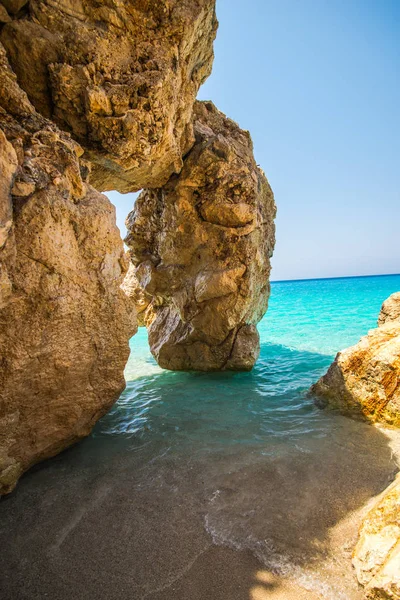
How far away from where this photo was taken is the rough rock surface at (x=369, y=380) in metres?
5.07

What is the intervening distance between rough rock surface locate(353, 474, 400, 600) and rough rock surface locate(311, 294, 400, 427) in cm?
258

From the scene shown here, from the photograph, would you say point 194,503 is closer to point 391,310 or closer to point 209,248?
point 209,248

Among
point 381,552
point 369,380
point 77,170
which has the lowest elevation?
point 381,552

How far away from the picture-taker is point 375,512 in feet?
9.12

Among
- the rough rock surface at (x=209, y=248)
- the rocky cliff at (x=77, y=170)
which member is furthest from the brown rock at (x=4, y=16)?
the rough rock surface at (x=209, y=248)

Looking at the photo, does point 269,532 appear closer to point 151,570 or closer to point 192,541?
point 192,541

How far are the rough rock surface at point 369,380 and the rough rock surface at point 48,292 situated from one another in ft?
13.9

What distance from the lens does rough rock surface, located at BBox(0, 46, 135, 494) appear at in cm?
342

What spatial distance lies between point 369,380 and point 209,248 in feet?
16.1

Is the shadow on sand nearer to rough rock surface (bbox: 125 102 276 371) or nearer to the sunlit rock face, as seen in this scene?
rough rock surface (bbox: 125 102 276 371)

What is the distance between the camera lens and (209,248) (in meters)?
8.15

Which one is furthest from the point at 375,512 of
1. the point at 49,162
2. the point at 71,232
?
the point at 49,162

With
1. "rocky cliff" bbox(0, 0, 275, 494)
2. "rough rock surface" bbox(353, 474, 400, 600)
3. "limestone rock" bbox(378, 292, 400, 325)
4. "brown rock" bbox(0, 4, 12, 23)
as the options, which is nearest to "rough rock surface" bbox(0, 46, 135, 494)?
"rocky cliff" bbox(0, 0, 275, 494)

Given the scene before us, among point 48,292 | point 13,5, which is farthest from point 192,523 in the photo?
point 13,5
